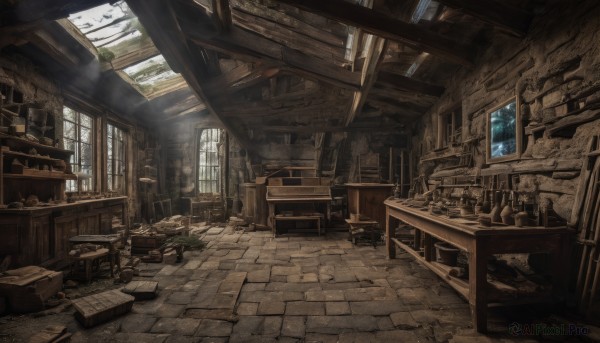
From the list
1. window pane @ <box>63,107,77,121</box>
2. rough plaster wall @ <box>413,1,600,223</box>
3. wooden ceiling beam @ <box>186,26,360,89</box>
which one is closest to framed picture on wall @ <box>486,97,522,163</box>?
rough plaster wall @ <box>413,1,600,223</box>

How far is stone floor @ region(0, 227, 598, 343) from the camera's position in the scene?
2.81 meters

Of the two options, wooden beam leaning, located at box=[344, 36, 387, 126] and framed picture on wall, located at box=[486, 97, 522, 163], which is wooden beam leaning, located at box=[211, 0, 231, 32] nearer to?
wooden beam leaning, located at box=[344, 36, 387, 126]

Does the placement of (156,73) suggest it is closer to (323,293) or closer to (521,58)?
(323,293)

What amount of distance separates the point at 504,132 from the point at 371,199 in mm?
4135

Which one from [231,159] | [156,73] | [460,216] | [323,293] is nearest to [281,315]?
[323,293]

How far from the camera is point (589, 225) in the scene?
2.87 metres

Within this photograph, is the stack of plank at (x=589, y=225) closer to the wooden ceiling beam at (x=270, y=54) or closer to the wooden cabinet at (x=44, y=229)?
the wooden ceiling beam at (x=270, y=54)

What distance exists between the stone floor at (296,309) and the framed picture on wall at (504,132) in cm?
221

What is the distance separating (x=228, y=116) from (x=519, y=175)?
22.5 ft

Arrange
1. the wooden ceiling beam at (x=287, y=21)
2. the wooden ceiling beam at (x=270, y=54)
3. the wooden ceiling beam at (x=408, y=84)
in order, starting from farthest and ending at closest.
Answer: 1. the wooden ceiling beam at (x=408, y=84)
2. the wooden ceiling beam at (x=287, y=21)
3. the wooden ceiling beam at (x=270, y=54)

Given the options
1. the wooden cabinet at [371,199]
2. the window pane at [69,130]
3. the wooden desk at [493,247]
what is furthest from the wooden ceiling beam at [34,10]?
the wooden cabinet at [371,199]

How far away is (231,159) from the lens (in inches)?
435

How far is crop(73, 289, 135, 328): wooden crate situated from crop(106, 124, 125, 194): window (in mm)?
5584

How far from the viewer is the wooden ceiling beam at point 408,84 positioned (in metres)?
5.94
